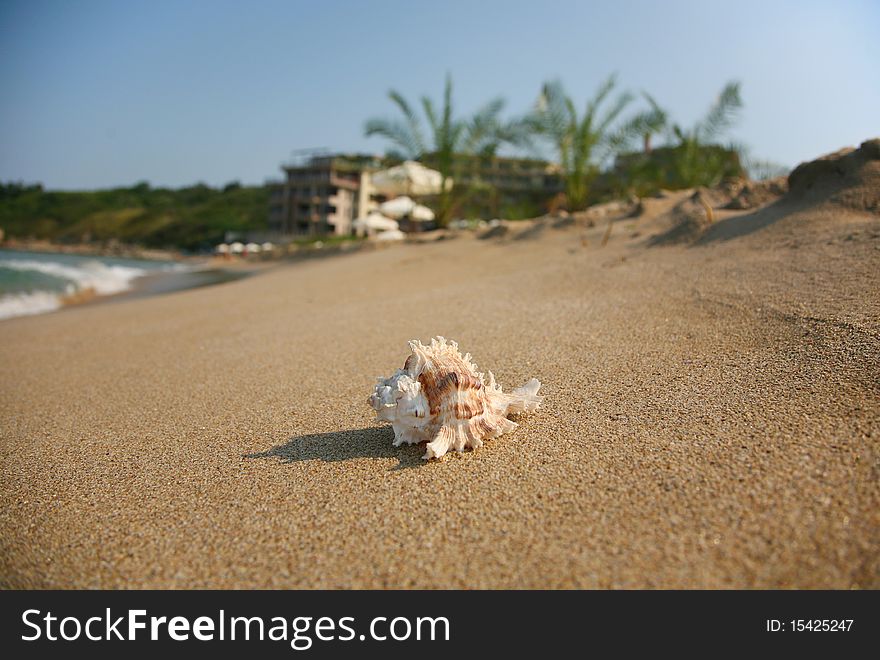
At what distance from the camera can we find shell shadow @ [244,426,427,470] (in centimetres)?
177

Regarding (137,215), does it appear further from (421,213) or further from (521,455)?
(521,455)

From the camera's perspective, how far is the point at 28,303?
8.56 m

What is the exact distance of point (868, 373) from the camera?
5.74ft

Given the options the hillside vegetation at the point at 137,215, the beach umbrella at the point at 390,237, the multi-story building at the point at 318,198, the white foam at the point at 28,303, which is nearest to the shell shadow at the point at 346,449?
the white foam at the point at 28,303

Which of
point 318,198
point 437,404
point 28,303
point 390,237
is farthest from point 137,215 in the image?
point 437,404

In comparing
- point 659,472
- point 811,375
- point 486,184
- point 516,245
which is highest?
point 486,184

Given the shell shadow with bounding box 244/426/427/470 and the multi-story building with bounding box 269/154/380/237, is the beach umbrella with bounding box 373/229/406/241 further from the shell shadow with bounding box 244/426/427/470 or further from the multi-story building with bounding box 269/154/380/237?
the multi-story building with bounding box 269/154/380/237

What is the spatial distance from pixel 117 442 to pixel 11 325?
502 cm

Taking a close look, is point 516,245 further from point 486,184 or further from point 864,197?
point 486,184

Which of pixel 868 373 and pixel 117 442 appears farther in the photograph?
pixel 117 442

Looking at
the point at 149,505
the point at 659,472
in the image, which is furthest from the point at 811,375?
the point at 149,505

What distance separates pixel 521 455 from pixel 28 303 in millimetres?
9527

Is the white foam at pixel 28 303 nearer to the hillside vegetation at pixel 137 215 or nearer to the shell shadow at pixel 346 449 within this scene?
the shell shadow at pixel 346 449
